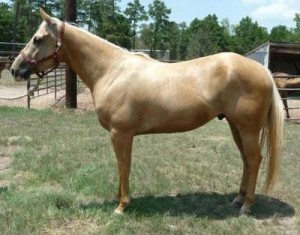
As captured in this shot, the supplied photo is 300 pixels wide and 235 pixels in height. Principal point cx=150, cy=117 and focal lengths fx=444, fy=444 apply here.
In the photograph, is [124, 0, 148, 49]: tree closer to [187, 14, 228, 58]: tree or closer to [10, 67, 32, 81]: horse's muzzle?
[187, 14, 228, 58]: tree

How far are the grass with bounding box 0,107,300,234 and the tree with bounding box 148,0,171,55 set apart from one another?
56471mm

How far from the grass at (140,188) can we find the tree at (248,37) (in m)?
59.6

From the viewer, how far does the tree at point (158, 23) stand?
64188 mm

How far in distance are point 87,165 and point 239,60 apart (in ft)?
8.86

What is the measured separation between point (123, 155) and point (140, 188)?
916mm

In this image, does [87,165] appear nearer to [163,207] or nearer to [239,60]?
[163,207]

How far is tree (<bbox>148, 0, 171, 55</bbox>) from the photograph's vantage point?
64188mm

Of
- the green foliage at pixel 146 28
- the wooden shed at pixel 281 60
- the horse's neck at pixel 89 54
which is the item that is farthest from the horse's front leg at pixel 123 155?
the green foliage at pixel 146 28

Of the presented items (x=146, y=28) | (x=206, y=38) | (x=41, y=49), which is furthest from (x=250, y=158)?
(x=146, y=28)

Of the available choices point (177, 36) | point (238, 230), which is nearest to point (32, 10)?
point (177, 36)

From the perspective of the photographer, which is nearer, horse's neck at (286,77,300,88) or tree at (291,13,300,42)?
horse's neck at (286,77,300,88)

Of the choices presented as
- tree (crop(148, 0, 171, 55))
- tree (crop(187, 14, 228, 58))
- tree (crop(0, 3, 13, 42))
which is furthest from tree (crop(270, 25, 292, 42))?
tree (crop(0, 3, 13, 42))

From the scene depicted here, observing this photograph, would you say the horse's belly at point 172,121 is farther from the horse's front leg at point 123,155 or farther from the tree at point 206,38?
the tree at point 206,38

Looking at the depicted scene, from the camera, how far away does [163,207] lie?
4.47 m
